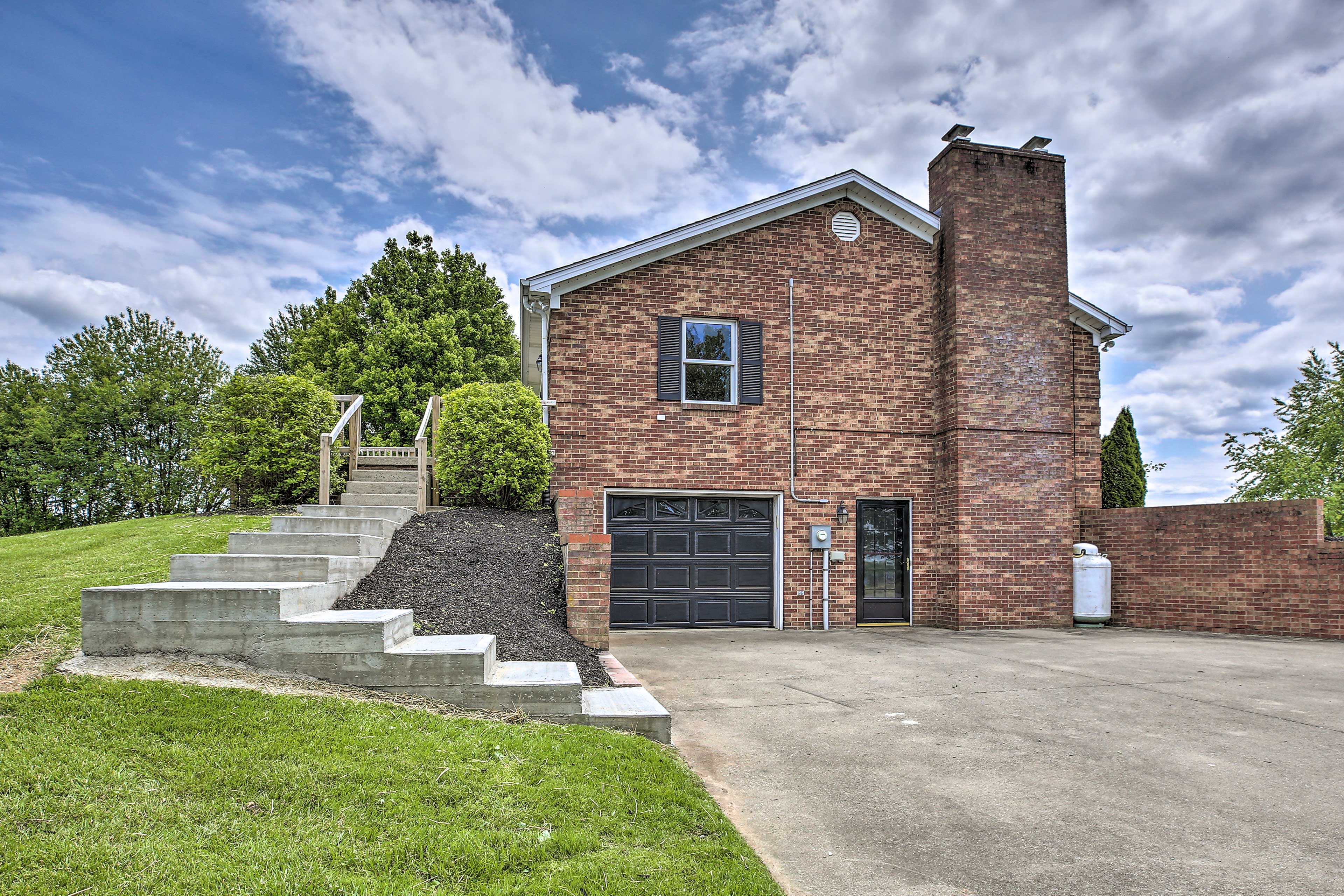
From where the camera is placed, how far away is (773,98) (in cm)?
1234

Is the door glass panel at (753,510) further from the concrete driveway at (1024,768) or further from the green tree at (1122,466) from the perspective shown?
the green tree at (1122,466)

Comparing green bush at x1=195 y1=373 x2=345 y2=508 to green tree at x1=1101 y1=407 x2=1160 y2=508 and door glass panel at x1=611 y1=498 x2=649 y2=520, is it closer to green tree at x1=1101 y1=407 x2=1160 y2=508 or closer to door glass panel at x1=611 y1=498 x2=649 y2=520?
door glass panel at x1=611 y1=498 x2=649 y2=520

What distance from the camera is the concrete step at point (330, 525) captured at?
717cm

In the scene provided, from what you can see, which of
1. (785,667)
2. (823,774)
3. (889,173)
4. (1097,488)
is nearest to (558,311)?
(785,667)

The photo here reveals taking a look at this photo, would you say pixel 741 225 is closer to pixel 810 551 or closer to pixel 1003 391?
pixel 1003 391

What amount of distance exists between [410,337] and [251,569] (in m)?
20.6

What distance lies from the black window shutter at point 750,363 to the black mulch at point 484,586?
395 cm

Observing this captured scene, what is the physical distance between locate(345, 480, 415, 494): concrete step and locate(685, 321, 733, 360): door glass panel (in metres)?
4.45

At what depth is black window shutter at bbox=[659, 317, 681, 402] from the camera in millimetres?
11219

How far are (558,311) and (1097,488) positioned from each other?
9.30 meters

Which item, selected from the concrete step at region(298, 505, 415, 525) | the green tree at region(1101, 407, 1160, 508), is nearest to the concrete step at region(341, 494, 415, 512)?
the concrete step at region(298, 505, 415, 525)

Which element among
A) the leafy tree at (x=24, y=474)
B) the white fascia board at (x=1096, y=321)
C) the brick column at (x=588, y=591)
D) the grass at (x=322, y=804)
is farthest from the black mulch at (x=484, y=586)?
the leafy tree at (x=24, y=474)

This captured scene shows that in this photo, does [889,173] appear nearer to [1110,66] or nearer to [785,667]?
[1110,66]

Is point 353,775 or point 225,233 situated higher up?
point 225,233
